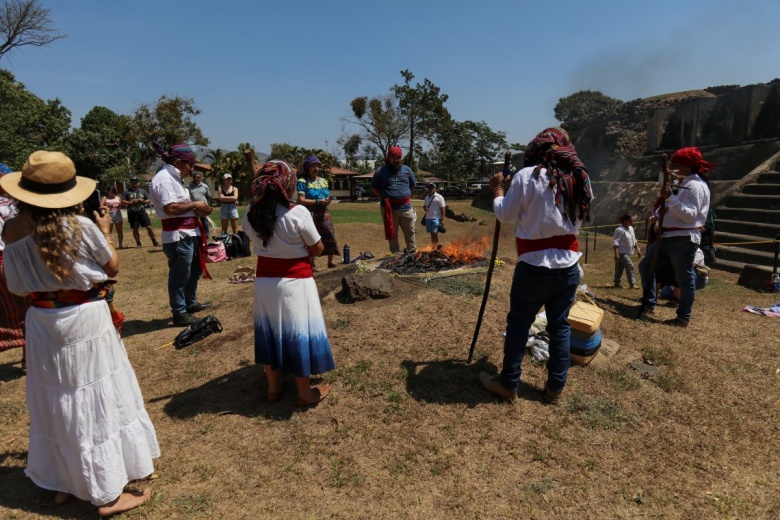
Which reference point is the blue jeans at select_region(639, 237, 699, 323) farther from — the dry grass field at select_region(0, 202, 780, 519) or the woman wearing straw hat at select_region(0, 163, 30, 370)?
the woman wearing straw hat at select_region(0, 163, 30, 370)

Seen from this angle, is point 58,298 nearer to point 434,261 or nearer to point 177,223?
point 177,223

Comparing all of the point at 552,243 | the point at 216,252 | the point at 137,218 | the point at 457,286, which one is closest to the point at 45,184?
the point at 552,243

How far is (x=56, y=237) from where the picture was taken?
7.78 feet

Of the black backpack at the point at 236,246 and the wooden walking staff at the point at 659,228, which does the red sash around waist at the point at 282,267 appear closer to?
the wooden walking staff at the point at 659,228

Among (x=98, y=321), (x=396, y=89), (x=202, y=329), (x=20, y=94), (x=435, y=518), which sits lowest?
(x=435, y=518)

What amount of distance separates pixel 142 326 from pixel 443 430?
4.59m

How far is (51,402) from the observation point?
2.53 metres

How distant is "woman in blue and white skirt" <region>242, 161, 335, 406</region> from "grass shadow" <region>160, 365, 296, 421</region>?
383mm

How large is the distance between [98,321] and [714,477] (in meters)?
3.92

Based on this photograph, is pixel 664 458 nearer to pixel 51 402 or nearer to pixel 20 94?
pixel 51 402

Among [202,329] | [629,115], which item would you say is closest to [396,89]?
[629,115]

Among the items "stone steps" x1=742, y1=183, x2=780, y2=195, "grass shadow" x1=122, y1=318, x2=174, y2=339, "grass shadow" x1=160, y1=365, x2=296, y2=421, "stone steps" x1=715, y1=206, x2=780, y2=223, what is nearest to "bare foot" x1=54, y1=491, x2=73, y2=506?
"grass shadow" x1=160, y1=365, x2=296, y2=421

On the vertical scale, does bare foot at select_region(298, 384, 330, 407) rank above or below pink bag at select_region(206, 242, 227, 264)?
below

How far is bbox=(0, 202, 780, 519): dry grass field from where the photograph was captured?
2.77m
